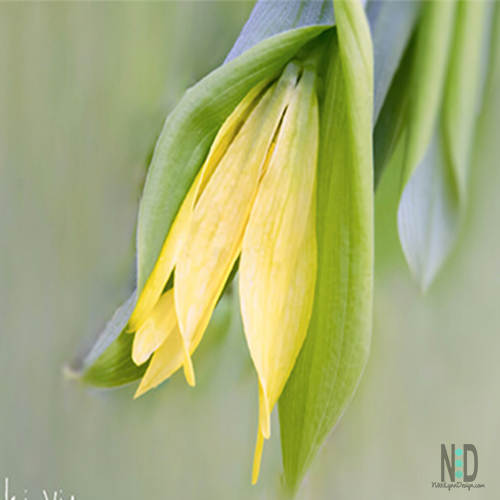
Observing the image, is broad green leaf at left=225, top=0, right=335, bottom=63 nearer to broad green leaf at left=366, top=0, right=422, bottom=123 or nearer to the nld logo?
broad green leaf at left=366, top=0, right=422, bottom=123

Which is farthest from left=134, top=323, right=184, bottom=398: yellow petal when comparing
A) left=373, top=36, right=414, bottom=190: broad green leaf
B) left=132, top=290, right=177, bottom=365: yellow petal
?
left=373, top=36, right=414, bottom=190: broad green leaf

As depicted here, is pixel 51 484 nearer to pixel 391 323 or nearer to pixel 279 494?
pixel 279 494

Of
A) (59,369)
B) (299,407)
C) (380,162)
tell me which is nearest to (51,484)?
(59,369)

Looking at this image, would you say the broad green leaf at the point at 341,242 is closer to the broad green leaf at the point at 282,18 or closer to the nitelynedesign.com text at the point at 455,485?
the broad green leaf at the point at 282,18

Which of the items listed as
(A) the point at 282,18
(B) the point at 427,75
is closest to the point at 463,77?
(B) the point at 427,75

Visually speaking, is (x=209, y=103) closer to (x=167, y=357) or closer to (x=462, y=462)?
(x=167, y=357)

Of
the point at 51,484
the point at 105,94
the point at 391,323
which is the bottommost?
the point at 51,484

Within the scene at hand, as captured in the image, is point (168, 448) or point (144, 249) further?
point (168, 448)

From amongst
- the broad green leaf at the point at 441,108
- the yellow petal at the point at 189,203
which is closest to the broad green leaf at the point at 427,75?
the broad green leaf at the point at 441,108
